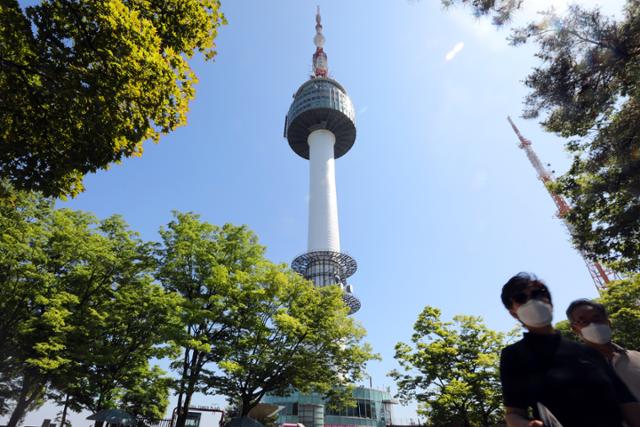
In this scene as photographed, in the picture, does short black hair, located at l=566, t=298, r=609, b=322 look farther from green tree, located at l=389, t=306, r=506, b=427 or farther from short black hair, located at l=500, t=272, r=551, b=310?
green tree, located at l=389, t=306, r=506, b=427

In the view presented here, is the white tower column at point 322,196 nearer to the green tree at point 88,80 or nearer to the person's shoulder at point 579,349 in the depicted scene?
the green tree at point 88,80

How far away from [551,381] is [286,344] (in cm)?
1502

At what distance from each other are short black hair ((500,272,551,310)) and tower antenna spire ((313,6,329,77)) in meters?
79.6

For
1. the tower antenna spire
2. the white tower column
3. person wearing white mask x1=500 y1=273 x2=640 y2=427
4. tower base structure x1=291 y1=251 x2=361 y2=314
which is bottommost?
person wearing white mask x1=500 y1=273 x2=640 y2=427

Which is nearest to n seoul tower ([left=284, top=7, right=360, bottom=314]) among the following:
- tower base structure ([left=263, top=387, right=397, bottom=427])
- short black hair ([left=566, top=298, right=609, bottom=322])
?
tower base structure ([left=263, top=387, right=397, bottom=427])

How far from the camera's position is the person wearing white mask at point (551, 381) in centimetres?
190

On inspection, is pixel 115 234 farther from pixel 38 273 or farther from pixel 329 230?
pixel 329 230

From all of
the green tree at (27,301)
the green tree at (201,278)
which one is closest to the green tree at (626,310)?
the green tree at (201,278)

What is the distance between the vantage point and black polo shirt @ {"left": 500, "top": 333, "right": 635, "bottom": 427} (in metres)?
1.90

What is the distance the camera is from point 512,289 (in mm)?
2469

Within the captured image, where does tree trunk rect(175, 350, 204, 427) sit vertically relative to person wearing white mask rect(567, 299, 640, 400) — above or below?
above

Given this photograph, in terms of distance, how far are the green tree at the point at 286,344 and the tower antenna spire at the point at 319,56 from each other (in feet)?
222

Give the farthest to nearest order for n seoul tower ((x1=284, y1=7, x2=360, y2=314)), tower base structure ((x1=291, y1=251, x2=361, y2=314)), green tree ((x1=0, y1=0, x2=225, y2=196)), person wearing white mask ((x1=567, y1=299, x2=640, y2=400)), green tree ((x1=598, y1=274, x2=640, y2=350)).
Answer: n seoul tower ((x1=284, y1=7, x2=360, y2=314))
tower base structure ((x1=291, y1=251, x2=361, y2=314))
green tree ((x1=598, y1=274, x2=640, y2=350))
green tree ((x1=0, y1=0, x2=225, y2=196))
person wearing white mask ((x1=567, y1=299, x2=640, y2=400))

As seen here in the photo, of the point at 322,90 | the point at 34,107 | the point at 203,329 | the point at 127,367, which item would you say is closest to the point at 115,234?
the point at 127,367
